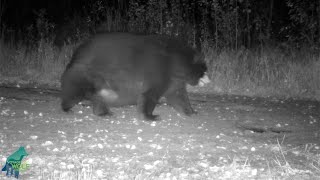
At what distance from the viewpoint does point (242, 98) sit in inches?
410

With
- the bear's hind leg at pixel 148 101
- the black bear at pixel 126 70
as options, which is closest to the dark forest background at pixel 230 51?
the black bear at pixel 126 70

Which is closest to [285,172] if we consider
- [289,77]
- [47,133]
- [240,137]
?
[240,137]

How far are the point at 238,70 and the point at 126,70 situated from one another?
17.5ft

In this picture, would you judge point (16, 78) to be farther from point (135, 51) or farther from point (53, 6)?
point (53, 6)

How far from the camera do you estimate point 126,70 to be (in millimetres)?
7828

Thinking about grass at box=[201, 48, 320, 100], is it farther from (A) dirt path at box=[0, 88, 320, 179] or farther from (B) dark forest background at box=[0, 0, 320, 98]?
(A) dirt path at box=[0, 88, 320, 179]

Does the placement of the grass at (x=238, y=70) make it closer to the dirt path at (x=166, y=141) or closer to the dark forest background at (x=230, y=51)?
the dark forest background at (x=230, y=51)

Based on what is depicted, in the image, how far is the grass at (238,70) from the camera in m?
11.2

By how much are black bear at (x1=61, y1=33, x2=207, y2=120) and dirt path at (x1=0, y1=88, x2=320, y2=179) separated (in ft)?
1.11

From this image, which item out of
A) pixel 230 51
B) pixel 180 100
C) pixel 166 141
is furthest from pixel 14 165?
pixel 230 51

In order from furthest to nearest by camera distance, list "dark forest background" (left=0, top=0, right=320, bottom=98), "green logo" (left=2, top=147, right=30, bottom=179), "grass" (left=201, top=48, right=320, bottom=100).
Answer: "dark forest background" (left=0, top=0, right=320, bottom=98)
"grass" (left=201, top=48, right=320, bottom=100)
"green logo" (left=2, top=147, right=30, bottom=179)

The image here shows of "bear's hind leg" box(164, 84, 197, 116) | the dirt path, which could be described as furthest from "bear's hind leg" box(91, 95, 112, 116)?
"bear's hind leg" box(164, 84, 197, 116)

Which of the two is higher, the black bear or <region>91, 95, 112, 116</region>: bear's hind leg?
the black bear

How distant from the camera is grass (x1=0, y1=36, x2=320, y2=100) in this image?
36.8 ft
